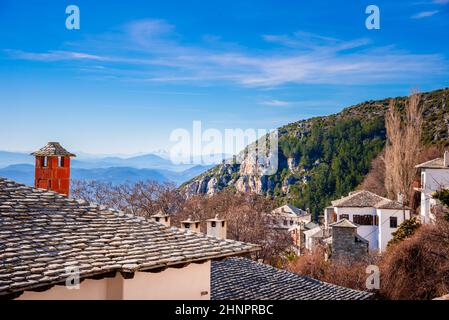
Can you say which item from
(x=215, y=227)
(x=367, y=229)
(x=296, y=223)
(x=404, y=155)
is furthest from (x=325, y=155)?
(x=215, y=227)

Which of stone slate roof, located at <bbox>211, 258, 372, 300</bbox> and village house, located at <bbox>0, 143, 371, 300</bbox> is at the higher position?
village house, located at <bbox>0, 143, 371, 300</bbox>

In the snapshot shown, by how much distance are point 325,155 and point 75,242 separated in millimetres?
74204

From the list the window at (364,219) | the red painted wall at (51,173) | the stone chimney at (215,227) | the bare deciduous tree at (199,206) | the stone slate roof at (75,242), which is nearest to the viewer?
the stone slate roof at (75,242)

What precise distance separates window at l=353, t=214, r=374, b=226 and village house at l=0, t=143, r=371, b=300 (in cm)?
3777

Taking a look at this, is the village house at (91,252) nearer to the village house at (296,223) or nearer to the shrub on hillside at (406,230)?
the shrub on hillside at (406,230)

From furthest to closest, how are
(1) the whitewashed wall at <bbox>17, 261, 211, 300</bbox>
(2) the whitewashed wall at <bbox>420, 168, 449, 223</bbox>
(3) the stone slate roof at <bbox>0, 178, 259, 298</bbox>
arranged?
1. (2) the whitewashed wall at <bbox>420, 168, 449, 223</bbox>
2. (1) the whitewashed wall at <bbox>17, 261, 211, 300</bbox>
3. (3) the stone slate roof at <bbox>0, 178, 259, 298</bbox>

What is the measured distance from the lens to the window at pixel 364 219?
143ft

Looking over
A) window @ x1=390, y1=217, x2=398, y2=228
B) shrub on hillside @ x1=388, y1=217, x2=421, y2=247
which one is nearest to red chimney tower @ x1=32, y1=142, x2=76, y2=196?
shrub on hillside @ x1=388, y1=217, x2=421, y2=247

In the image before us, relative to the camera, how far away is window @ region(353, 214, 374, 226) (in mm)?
43719

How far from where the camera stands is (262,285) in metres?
15.9

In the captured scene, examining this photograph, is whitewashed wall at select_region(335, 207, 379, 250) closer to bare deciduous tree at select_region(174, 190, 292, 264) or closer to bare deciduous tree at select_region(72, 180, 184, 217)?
bare deciduous tree at select_region(174, 190, 292, 264)

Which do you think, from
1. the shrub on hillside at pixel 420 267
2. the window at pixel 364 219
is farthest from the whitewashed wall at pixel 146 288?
the window at pixel 364 219

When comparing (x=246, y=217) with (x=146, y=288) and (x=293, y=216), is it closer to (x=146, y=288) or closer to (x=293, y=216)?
(x=146, y=288)
